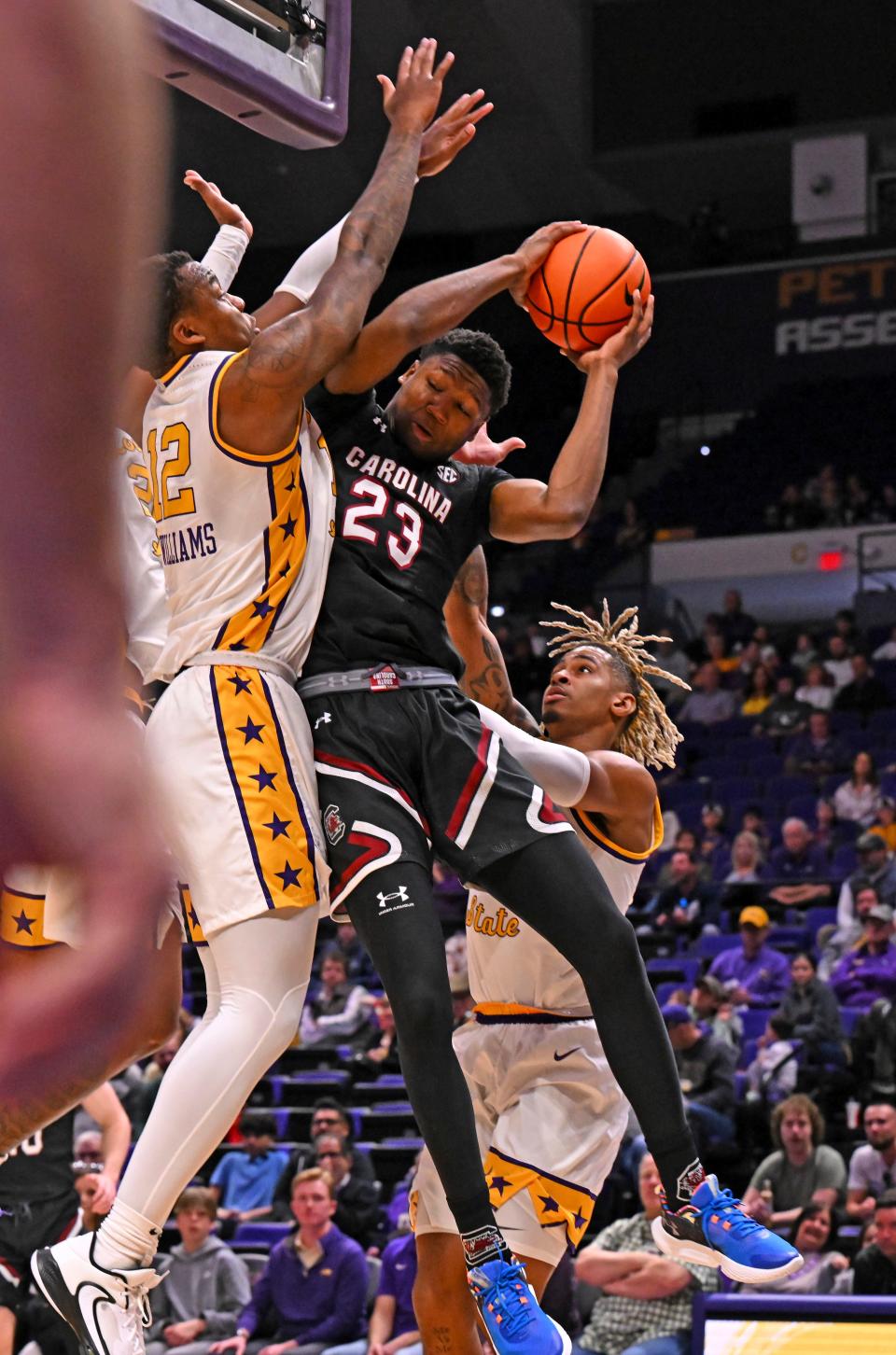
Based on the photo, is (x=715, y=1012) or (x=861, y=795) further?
(x=861, y=795)

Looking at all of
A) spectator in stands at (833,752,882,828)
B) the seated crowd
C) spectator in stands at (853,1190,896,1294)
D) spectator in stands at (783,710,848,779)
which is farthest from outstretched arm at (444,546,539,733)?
spectator in stands at (783,710,848,779)

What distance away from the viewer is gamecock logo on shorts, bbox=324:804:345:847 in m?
4.08

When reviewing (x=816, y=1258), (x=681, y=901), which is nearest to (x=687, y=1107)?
(x=816, y=1258)

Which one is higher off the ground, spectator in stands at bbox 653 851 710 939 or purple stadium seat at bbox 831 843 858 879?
purple stadium seat at bbox 831 843 858 879

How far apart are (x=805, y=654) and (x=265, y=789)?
55.5ft

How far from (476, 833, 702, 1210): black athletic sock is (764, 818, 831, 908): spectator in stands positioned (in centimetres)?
1062

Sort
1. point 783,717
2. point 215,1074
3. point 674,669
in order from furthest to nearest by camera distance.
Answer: point 674,669, point 783,717, point 215,1074

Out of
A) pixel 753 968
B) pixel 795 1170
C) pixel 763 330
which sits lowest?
Answer: pixel 795 1170

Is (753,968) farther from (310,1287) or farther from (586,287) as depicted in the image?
(586,287)

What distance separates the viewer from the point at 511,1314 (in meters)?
3.87

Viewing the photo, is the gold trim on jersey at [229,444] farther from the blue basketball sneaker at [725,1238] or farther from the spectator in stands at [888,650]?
the spectator in stands at [888,650]

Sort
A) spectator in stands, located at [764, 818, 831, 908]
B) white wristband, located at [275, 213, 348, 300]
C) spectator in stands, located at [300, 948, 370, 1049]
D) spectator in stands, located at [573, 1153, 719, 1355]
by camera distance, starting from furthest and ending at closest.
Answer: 1. spectator in stands, located at [764, 818, 831, 908]
2. spectator in stands, located at [300, 948, 370, 1049]
3. spectator in stands, located at [573, 1153, 719, 1355]
4. white wristband, located at [275, 213, 348, 300]

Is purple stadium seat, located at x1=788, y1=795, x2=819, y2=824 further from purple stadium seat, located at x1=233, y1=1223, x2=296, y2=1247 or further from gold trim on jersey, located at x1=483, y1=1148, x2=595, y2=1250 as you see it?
gold trim on jersey, located at x1=483, y1=1148, x2=595, y2=1250

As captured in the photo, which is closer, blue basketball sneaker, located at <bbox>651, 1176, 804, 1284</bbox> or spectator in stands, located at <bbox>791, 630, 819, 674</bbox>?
blue basketball sneaker, located at <bbox>651, 1176, 804, 1284</bbox>
